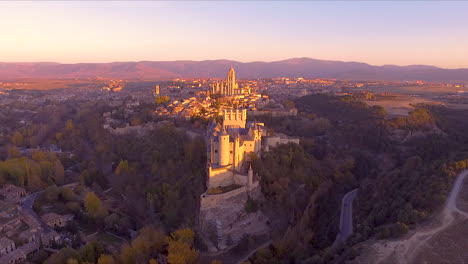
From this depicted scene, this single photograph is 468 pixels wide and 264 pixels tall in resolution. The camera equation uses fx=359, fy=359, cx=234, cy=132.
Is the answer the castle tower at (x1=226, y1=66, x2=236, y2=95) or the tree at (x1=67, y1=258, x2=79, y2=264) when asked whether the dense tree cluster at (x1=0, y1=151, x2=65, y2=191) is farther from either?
the castle tower at (x1=226, y1=66, x2=236, y2=95)

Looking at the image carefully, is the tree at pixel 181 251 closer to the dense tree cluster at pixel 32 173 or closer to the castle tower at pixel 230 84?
the dense tree cluster at pixel 32 173

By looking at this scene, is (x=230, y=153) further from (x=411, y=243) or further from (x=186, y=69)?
(x=186, y=69)

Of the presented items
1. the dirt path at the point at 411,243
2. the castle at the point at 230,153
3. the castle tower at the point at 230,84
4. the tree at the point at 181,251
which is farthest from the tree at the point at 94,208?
the castle tower at the point at 230,84

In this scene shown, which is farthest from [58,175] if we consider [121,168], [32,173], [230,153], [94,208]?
[230,153]

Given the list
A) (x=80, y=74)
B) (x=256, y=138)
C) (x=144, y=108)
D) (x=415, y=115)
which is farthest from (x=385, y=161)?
(x=80, y=74)

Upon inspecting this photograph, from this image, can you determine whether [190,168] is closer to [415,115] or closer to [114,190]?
[114,190]

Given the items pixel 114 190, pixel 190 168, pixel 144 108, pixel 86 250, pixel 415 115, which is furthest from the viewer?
pixel 144 108
